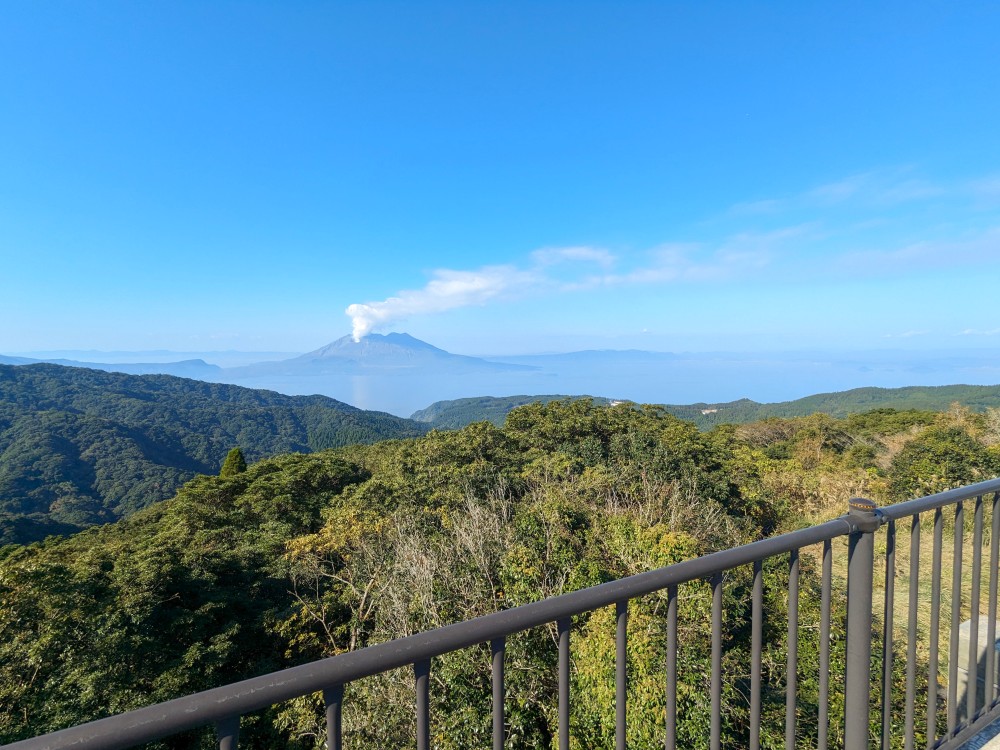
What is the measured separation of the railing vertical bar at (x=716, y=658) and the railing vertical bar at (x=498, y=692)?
54cm

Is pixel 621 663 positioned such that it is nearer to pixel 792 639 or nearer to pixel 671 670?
pixel 671 670

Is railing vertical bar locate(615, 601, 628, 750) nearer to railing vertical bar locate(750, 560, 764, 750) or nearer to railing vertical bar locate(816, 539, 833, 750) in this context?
railing vertical bar locate(750, 560, 764, 750)

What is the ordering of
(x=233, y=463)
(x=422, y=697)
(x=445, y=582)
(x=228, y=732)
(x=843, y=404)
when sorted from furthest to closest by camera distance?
(x=843, y=404), (x=233, y=463), (x=445, y=582), (x=422, y=697), (x=228, y=732)

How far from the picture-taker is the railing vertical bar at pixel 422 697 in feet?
2.93

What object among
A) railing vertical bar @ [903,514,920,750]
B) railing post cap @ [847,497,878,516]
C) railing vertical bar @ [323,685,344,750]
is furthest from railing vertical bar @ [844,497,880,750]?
railing vertical bar @ [323,685,344,750]

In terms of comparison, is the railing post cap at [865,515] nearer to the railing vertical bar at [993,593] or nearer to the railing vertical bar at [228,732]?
the railing vertical bar at [993,593]

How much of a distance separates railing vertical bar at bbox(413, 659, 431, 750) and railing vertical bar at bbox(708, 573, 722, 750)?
0.70 m

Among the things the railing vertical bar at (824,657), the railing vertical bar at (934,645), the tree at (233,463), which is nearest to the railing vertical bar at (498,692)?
the railing vertical bar at (824,657)

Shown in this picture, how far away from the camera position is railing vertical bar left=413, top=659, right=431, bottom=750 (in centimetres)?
89

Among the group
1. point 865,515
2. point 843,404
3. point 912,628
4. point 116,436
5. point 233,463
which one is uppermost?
point 865,515

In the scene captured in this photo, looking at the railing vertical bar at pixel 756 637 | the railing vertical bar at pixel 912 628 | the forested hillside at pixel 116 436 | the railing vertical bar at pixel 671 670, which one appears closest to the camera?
the railing vertical bar at pixel 671 670

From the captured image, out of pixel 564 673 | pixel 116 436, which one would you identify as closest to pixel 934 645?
pixel 564 673

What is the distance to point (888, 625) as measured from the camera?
5.26 feet

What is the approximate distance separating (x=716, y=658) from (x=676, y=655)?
0.32ft
